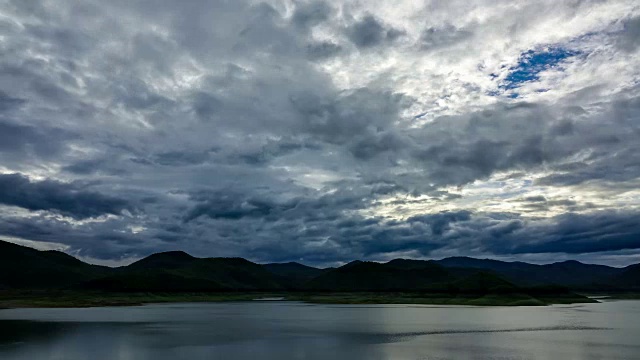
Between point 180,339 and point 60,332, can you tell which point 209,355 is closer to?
point 180,339

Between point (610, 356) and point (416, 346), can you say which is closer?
point (610, 356)

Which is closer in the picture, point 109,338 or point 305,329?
point 109,338

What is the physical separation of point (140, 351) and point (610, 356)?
60685 mm

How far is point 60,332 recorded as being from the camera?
9788cm

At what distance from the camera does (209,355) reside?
2702 inches

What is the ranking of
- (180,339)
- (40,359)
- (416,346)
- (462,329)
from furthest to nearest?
1. (462,329)
2. (180,339)
3. (416,346)
4. (40,359)

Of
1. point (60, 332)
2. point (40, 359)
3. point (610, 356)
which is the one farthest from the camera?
point (60, 332)

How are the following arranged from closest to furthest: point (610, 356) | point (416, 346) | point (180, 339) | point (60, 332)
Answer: point (610, 356)
point (416, 346)
point (180, 339)
point (60, 332)

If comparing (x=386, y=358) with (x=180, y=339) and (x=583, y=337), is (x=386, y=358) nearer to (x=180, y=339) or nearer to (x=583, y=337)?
(x=180, y=339)

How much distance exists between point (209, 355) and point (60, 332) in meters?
44.5

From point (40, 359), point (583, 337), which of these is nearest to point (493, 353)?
point (583, 337)

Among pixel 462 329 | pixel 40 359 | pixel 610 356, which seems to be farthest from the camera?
pixel 462 329

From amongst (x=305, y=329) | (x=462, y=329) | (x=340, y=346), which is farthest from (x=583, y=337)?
(x=305, y=329)

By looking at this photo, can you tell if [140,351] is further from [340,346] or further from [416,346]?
[416,346]
